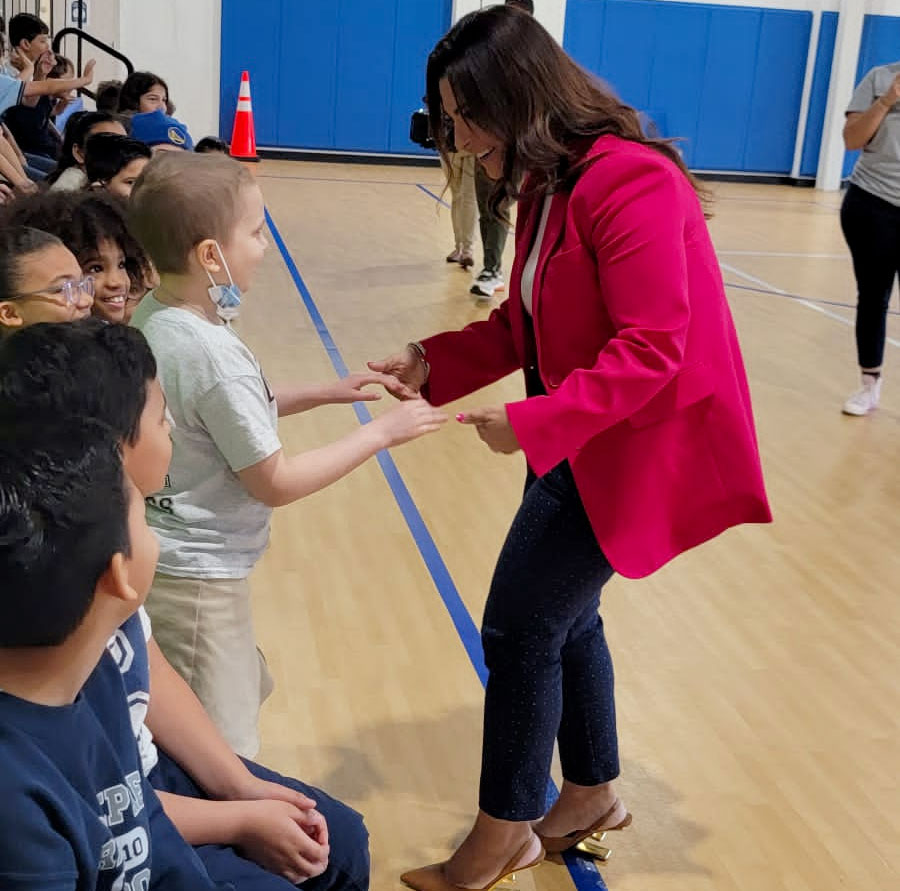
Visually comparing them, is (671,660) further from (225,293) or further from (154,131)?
(154,131)

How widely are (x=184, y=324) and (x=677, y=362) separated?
715 millimetres

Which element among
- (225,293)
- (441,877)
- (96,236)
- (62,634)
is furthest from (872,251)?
(62,634)

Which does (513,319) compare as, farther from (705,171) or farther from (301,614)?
(705,171)

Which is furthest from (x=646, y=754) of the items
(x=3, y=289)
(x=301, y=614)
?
(x=3, y=289)

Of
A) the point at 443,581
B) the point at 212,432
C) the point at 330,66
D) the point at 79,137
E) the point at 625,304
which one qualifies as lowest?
the point at 443,581

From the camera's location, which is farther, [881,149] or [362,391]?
[881,149]

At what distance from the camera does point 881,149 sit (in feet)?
15.7

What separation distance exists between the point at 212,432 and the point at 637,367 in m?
0.61

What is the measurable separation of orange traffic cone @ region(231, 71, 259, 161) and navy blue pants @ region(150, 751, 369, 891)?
11.0 metres

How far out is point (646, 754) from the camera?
8.68 ft

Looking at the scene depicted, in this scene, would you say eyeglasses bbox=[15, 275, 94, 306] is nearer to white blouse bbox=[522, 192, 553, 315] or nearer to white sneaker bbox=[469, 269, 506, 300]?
white blouse bbox=[522, 192, 553, 315]

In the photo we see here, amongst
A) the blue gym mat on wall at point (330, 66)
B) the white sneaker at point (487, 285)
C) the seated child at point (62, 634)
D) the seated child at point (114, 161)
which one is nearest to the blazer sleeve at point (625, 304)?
the seated child at point (62, 634)

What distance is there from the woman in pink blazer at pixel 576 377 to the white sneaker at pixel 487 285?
493 cm

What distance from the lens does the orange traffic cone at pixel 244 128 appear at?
39.4 ft
